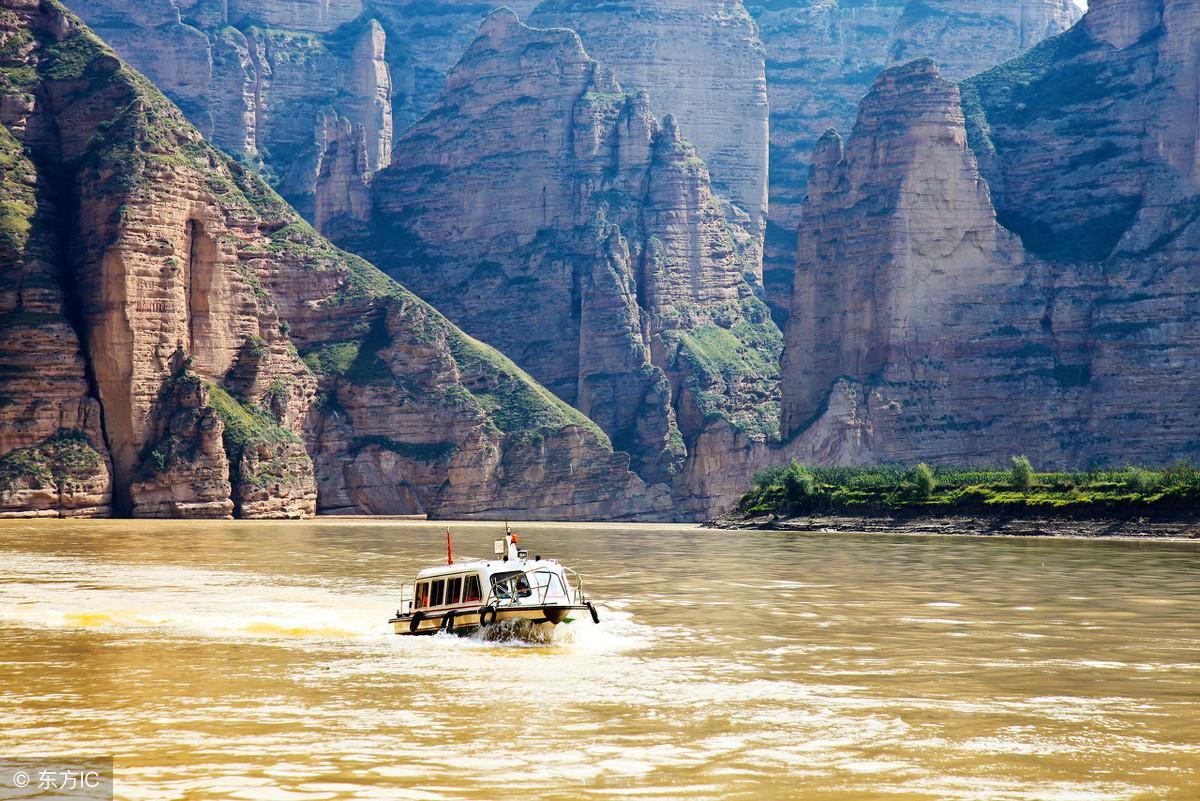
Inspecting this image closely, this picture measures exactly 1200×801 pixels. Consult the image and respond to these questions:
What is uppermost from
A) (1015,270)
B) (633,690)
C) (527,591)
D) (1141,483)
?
(1015,270)

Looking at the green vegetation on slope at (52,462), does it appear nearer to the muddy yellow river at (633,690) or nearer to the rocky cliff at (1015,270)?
the muddy yellow river at (633,690)

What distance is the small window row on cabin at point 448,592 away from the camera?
140ft

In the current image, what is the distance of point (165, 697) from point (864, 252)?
15589cm

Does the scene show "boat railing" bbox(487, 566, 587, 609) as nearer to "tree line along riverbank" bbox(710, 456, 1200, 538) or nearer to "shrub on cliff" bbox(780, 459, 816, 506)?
"tree line along riverbank" bbox(710, 456, 1200, 538)

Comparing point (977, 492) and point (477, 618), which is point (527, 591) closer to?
point (477, 618)

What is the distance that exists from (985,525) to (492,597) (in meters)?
72.0

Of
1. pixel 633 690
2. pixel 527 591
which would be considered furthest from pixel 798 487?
pixel 633 690

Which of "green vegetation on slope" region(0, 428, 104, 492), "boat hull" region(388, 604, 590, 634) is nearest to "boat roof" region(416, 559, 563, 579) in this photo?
"boat hull" region(388, 604, 590, 634)

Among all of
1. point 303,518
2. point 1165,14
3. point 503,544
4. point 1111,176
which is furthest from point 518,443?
point 503,544

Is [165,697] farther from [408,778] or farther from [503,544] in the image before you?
[503,544]

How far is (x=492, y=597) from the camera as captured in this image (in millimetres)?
41625

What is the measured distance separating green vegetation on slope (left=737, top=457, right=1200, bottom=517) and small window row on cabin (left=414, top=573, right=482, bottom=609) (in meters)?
68.4

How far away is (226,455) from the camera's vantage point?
136m

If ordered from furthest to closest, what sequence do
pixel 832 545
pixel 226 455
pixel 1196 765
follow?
pixel 226 455
pixel 832 545
pixel 1196 765
